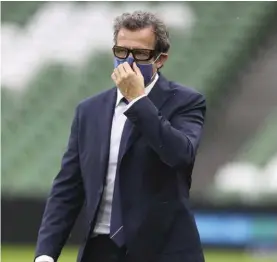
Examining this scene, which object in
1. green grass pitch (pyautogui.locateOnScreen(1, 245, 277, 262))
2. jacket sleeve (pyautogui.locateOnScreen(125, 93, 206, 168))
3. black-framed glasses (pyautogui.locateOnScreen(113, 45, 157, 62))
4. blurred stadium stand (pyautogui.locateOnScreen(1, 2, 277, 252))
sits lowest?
green grass pitch (pyautogui.locateOnScreen(1, 245, 277, 262))

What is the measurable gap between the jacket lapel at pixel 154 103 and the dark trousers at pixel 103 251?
0.80 ft

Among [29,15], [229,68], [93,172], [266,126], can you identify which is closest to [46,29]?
[29,15]

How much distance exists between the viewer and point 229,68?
10.6 metres

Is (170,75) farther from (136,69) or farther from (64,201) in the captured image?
(136,69)

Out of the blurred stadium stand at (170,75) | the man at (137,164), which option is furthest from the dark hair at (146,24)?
the blurred stadium stand at (170,75)

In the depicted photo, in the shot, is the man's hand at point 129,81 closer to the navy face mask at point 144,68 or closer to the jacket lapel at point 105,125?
the navy face mask at point 144,68

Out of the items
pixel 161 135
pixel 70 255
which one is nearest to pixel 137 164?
pixel 161 135

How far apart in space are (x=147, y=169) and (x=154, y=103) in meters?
0.19

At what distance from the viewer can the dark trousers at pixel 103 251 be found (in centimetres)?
246

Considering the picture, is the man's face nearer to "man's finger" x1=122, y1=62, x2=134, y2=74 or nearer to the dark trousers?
"man's finger" x1=122, y1=62, x2=134, y2=74

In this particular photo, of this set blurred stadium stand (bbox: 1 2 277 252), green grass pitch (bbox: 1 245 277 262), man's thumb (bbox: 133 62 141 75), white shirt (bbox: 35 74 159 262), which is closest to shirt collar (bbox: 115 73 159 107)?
white shirt (bbox: 35 74 159 262)

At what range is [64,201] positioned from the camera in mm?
2605

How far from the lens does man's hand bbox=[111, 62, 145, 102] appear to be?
7.72ft

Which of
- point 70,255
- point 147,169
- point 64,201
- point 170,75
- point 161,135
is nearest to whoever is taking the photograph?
point 161,135
